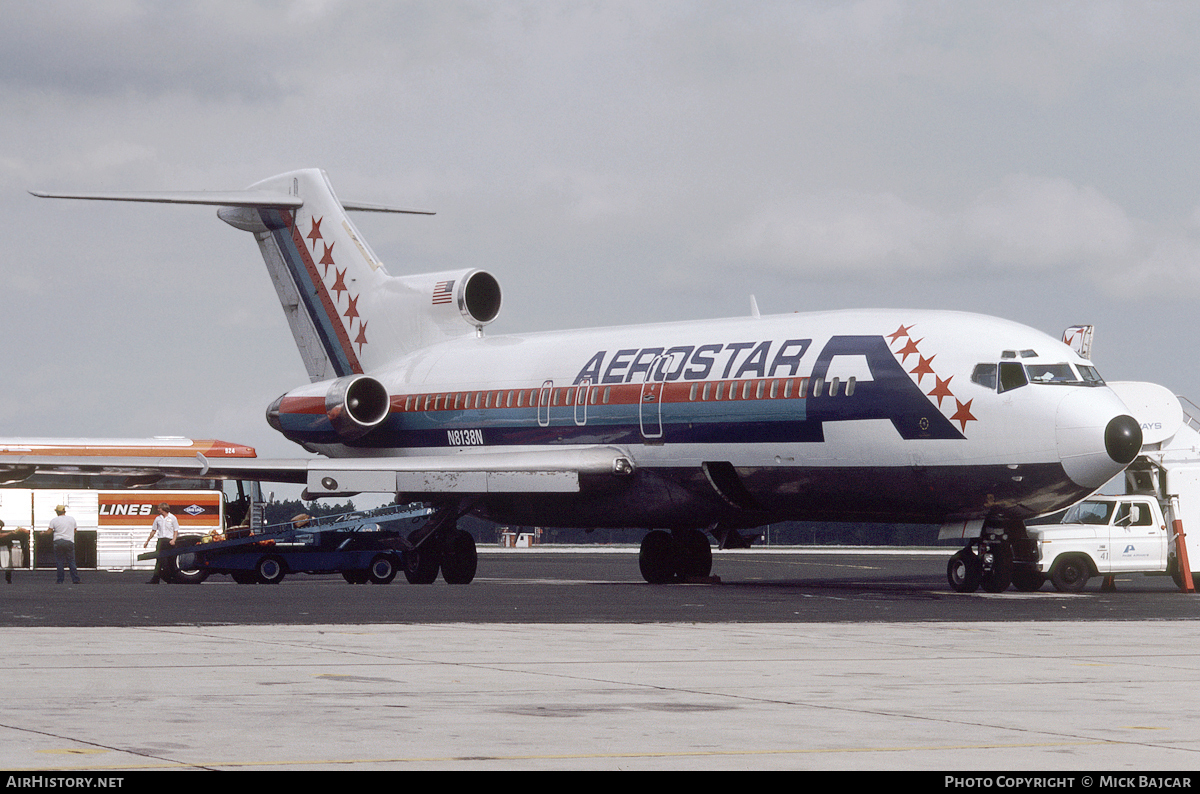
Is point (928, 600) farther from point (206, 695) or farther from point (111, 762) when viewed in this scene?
point (111, 762)

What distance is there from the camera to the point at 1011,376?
2550cm

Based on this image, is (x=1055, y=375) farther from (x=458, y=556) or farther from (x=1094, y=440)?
(x=458, y=556)

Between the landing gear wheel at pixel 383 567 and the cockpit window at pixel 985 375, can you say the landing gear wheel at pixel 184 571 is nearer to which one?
the landing gear wheel at pixel 383 567

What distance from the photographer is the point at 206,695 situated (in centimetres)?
1128

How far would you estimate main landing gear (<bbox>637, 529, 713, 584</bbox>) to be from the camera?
32.2 meters

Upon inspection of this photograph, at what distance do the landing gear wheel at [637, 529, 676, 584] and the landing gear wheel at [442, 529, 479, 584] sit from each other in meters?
3.56

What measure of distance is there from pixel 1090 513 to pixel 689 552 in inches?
297

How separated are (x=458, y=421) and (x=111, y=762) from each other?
86.7ft

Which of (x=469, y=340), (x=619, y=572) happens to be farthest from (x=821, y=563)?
(x=469, y=340)

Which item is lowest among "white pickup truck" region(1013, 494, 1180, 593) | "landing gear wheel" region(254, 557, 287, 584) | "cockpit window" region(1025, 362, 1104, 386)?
"white pickup truck" region(1013, 494, 1180, 593)

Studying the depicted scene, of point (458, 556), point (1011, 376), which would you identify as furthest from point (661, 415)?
point (1011, 376)

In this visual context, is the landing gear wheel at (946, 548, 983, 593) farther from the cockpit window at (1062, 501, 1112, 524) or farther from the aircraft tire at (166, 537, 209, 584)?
the aircraft tire at (166, 537, 209, 584)

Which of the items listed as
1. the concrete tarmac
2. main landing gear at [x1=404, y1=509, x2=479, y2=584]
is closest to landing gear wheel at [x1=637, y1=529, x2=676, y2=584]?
main landing gear at [x1=404, y1=509, x2=479, y2=584]

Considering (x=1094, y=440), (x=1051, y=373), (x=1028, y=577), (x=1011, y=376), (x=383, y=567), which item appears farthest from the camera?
(x=383, y=567)
